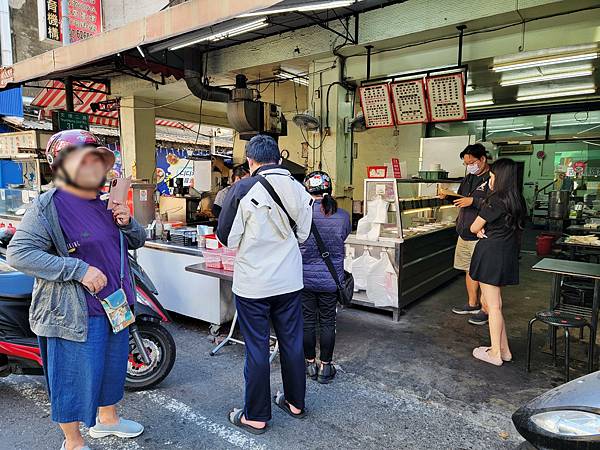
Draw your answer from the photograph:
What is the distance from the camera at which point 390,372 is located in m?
3.46

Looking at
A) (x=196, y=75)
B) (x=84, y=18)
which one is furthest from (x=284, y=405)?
(x=84, y=18)

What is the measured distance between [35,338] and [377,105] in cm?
539

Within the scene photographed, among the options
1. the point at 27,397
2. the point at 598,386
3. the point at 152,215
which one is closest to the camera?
the point at 598,386

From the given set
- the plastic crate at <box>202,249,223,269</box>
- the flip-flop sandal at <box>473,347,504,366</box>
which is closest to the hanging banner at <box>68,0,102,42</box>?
the plastic crate at <box>202,249,223,269</box>

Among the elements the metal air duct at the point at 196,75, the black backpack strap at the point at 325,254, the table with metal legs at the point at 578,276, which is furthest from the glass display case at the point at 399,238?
the metal air duct at the point at 196,75

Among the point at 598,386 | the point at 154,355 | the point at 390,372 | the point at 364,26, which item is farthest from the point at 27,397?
the point at 364,26

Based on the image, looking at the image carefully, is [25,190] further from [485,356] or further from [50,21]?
[485,356]

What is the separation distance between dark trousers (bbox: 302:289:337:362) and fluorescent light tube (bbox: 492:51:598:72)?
493cm

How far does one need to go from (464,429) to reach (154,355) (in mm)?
2257

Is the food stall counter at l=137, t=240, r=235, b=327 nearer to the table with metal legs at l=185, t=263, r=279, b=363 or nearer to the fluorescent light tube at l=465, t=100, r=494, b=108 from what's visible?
the table with metal legs at l=185, t=263, r=279, b=363

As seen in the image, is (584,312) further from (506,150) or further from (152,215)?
(506,150)

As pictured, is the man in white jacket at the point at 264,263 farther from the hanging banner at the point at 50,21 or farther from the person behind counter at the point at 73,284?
the hanging banner at the point at 50,21

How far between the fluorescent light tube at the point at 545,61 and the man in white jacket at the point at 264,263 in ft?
16.6

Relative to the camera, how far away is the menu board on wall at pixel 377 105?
6230mm
